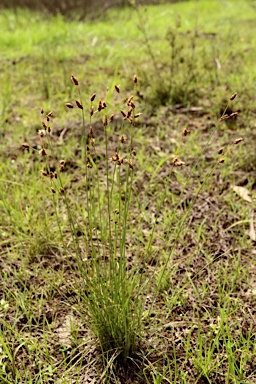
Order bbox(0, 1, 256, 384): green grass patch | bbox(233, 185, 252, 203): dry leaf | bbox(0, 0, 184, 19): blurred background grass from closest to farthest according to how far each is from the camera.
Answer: bbox(0, 1, 256, 384): green grass patch < bbox(233, 185, 252, 203): dry leaf < bbox(0, 0, 184, 19): blurred background grass

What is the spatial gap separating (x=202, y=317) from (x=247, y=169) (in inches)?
46.3

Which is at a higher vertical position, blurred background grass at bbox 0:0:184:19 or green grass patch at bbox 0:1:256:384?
blurred background grass at bbox 0:0:184:19

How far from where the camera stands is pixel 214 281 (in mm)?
1907

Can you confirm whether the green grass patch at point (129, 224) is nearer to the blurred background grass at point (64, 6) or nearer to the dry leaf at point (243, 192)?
the dry leaf at point (243, 192)

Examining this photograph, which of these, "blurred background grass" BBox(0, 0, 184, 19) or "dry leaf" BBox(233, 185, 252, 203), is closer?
"dry leaf" BBox(233, 185, 252, 203)

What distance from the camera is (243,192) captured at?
2.41 m

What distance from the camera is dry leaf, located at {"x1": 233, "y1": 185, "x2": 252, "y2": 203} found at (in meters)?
2.37

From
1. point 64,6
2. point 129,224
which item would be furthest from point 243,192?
point 64,6

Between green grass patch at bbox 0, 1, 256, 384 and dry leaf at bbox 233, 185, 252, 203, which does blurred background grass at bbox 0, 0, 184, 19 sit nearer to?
green grass patch at bbox 0, 1, 256, 384

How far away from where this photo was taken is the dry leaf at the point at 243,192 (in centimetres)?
237

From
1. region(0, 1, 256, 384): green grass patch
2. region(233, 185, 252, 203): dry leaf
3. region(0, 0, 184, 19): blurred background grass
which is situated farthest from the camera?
region(0, 0, 184, 19): blurred background grass

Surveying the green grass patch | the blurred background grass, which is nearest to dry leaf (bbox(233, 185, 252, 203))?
the green grass patch

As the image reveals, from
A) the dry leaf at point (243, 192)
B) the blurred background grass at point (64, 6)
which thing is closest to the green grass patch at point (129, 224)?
the dry leaf at point (243, 192)

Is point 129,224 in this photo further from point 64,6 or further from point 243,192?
point 64,6
